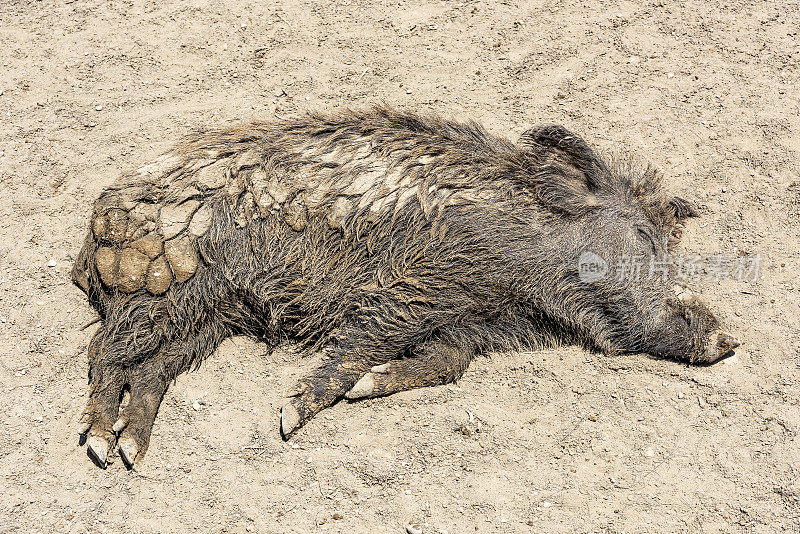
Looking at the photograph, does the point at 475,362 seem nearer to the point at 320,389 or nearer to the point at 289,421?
the point at 320,389

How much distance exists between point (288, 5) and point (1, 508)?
481cm

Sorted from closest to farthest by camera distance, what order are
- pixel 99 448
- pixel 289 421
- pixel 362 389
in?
pixel 99 448 → pixel 289 421 → pixel 362 389

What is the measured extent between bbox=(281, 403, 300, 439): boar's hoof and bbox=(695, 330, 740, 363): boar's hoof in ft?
8.80

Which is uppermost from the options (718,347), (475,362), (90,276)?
(718,347)

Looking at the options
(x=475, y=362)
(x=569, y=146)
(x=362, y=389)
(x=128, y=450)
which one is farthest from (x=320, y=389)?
(x=569, y=146)

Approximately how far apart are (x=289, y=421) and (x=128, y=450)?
1003 millimetres

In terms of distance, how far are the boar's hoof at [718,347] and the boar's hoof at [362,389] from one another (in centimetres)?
219

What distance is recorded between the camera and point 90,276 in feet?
13.8

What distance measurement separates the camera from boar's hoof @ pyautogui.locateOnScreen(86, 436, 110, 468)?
3932 mm

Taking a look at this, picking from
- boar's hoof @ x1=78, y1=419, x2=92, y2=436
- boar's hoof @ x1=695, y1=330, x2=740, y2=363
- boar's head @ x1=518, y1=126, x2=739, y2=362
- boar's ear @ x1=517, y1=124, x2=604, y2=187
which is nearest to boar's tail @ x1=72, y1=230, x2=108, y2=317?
boar's hoof @ x1=78, y1=419, x2=92, y2=436

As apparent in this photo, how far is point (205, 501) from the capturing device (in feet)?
12.6

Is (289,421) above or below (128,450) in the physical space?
above

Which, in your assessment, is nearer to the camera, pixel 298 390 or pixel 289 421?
pixel 289 421

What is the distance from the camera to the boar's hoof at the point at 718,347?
419 cm
